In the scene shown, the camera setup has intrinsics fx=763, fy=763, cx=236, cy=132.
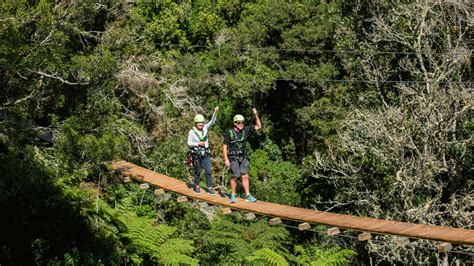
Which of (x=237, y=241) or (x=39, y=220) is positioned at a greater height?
(x=39, y=220)

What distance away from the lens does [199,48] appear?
92.4 ft

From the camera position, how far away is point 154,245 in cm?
1288

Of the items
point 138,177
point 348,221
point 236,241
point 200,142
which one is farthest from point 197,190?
point 348,221

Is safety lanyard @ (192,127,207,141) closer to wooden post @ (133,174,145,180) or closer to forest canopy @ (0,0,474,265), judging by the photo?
forest canopy @ (0,0,474,265)

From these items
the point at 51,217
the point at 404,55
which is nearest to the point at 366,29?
the point at 404,55

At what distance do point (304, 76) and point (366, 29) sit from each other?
311cm

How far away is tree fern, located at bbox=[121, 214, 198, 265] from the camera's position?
1247 cm

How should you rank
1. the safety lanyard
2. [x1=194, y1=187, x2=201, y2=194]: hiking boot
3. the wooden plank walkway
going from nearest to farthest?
the wooden plank walkway < the safety lanyard < [x1=194, y1=187, x2=201, y2=194]: hiking boot

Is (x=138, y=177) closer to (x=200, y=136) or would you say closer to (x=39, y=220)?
(x=39, y=220)

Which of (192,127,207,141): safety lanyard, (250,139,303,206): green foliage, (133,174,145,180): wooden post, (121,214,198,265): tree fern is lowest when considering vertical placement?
(250,139,303,206): green foliage

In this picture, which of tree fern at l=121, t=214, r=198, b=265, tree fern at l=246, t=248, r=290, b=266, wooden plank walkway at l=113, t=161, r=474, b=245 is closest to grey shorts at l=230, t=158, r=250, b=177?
wooden plank walkway at l=113, t=161, r=474, b=245

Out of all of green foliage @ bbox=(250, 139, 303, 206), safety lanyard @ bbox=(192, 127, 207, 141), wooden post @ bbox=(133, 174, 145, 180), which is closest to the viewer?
safety lanyard @ bbox=(192, 127, 207, 141)

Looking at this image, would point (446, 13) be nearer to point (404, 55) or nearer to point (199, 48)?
point (404, 55)

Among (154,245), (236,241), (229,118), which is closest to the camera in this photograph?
(154,245)
